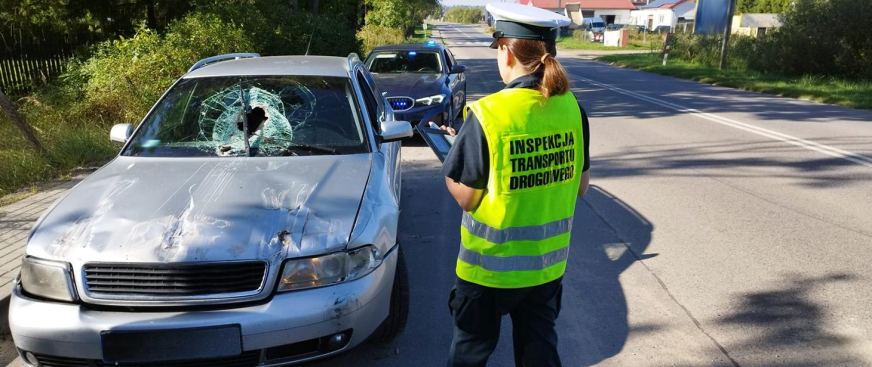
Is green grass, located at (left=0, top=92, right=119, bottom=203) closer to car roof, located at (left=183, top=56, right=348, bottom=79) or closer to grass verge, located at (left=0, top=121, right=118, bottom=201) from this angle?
grass verge, located at (left=0, top=121, right=118, bottom=201)

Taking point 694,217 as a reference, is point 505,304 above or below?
above

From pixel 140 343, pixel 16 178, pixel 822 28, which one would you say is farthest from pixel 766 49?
pixel 140 343

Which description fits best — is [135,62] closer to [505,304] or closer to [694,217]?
[694,217]

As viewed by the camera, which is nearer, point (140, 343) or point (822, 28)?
point (140, 343)

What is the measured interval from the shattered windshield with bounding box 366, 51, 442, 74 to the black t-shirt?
9377 millimetres

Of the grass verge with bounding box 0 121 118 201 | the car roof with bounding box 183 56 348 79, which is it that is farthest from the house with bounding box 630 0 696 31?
the car roof with bounding box 183 56 348 79

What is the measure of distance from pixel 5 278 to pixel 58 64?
Answer: 9.72 m

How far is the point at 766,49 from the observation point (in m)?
22.4

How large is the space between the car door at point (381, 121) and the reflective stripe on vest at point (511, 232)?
5.69ft

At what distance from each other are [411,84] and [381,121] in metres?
5.46

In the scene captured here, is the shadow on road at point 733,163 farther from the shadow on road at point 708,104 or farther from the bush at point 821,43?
the bush at point 821,43

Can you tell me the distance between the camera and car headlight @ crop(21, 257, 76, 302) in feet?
9.62

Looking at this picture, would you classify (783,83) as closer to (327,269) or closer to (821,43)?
(821,43)

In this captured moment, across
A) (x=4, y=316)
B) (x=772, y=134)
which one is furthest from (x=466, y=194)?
(x=772, y=134)
